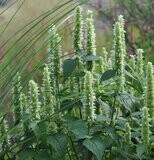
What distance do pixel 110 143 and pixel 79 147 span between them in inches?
7.2

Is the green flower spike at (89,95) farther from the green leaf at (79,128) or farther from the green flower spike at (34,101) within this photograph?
the green flower spike at (34,101)

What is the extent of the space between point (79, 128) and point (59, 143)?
0.27 ft

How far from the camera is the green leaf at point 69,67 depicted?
2031mm

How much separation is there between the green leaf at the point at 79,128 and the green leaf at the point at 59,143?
45 mm

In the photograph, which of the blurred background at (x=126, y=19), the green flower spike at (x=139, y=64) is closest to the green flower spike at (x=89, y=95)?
the green flower spike at (x=139, y=64)

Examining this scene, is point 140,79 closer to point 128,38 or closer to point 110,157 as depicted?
point 110,157

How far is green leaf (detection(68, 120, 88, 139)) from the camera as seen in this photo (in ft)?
6.15

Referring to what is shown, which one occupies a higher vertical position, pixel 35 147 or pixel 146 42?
pixel 146 42

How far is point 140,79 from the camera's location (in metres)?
2.25

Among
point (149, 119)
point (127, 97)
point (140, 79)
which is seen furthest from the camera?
point (140, 79)

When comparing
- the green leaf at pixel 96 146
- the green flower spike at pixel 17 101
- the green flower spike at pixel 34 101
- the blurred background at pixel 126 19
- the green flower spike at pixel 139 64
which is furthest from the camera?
the blurred background at pixel 126 19

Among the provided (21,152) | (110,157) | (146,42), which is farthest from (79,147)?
(146,42)

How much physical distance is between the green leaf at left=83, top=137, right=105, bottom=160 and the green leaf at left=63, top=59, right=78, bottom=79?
256 millimetres

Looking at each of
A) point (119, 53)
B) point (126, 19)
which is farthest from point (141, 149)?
point (126, 19)
